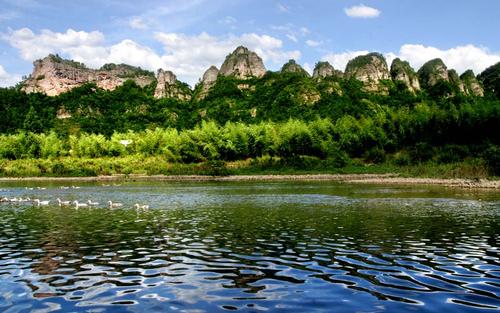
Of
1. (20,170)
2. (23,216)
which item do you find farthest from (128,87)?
(23,216)

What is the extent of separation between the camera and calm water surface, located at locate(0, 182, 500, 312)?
33.4 ft

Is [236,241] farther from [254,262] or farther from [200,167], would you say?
[200,167]

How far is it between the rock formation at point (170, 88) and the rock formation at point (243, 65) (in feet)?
52.8

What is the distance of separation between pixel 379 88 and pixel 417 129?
65479mm

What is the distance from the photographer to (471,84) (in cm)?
15225

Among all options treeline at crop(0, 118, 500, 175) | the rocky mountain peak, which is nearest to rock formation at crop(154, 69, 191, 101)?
the rocky mountain peak

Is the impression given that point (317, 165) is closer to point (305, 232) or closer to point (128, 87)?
point (305, 232)

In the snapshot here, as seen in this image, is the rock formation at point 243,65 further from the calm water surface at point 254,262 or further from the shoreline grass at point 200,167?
the calm water surface at point 254,262

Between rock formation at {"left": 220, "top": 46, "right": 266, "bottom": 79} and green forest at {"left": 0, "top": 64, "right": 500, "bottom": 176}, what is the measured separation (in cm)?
1119

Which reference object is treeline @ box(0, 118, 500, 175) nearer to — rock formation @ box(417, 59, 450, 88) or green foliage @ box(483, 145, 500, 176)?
green foliage @ box(483, 145, 500, 176)

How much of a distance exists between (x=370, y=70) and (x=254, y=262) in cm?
14045

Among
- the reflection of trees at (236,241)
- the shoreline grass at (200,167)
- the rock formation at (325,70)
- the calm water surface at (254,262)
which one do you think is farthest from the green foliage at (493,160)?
the rock formation at (325,70)

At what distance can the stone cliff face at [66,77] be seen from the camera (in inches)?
6624

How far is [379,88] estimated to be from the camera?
13838 cm
